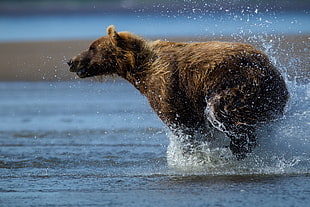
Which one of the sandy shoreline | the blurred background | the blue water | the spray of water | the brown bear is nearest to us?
the brown bear

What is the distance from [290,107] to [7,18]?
129 ft

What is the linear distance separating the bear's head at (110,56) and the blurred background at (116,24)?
1128 mm

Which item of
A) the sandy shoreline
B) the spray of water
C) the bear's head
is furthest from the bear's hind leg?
the sandy shoreline

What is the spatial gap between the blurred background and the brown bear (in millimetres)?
1206

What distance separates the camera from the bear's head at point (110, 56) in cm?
726

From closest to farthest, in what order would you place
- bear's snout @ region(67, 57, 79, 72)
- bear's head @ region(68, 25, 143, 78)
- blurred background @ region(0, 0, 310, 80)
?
bear's head @ region(68, 25, 143, 78) → bear's snout @ region(67, 57, 79, 72) → blurred background @ region(0, 0, 310, 80)

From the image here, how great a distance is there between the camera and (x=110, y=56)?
7.31m

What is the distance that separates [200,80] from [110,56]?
3.97 ft

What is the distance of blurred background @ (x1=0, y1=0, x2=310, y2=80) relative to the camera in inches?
398

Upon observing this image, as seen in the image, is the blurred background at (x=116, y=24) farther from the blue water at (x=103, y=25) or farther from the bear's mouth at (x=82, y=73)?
the bear's mouth at (x=82, y=73)

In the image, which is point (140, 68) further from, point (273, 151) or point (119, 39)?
point (273, 151)

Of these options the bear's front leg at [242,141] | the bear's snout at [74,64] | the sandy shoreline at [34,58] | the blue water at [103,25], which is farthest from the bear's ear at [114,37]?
the blue water at [103,25]

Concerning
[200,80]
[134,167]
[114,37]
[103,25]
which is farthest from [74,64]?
[103,25]

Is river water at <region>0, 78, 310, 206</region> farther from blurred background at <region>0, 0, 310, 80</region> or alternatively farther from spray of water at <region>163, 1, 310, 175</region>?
blurred background at <region>0, 0, 310, 80</region>
